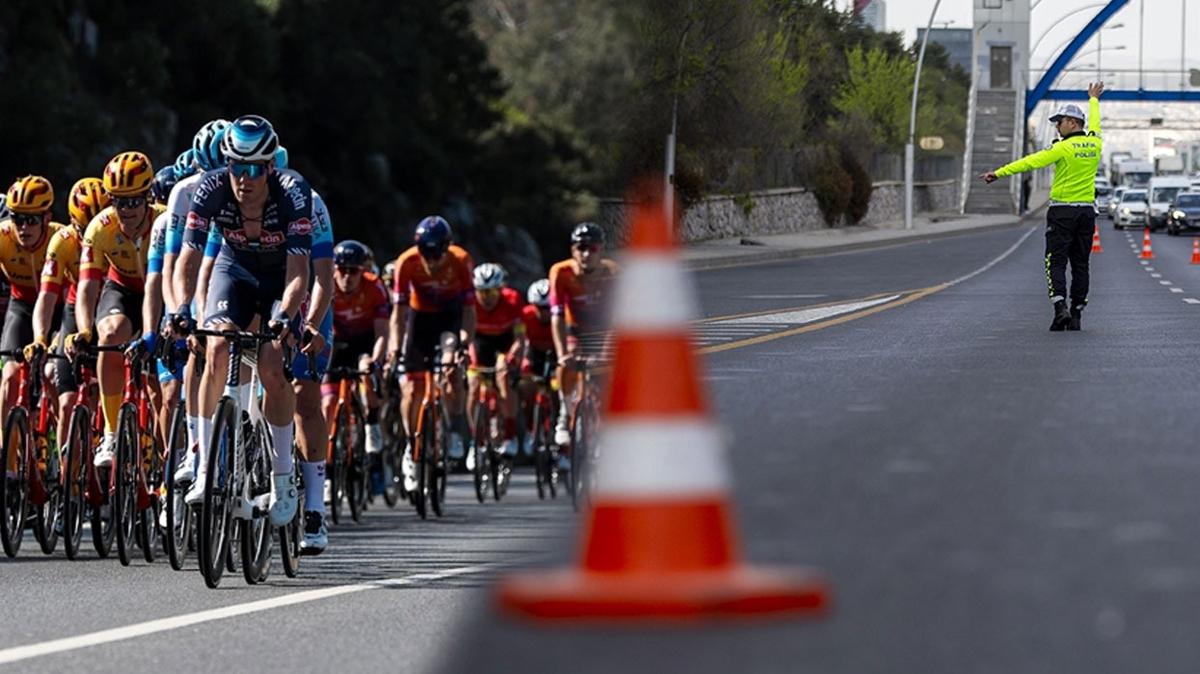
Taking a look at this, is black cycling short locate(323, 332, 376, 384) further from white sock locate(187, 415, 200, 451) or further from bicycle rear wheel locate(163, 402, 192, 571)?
white sock locate(187, 415, 200, 451)

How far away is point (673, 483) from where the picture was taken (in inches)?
115

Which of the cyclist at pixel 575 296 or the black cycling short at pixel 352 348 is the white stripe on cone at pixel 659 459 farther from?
the black cycling short at pixel 352 348

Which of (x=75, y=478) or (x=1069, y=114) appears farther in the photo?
(x=1069, y=114)

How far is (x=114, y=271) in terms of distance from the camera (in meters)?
12.8

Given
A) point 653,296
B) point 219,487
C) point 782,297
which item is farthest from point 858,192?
point 653,296

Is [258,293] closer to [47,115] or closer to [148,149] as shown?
[47,115]

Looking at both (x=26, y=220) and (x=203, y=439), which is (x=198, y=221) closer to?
→ (x=203, y=439)

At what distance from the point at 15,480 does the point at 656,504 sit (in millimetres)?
10131

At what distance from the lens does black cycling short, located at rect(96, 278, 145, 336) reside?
1283cm

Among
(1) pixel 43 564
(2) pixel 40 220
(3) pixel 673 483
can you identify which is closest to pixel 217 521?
(1) pixel 43 564

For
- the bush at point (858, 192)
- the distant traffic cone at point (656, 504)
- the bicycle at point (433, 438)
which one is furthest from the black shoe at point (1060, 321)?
the bush at point (858, 192)

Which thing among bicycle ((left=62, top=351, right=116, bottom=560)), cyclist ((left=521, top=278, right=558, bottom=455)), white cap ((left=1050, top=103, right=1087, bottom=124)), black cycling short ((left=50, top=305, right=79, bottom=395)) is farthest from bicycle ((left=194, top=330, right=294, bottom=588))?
cyclist ((left=521, top=278, right=558, bottom=455))

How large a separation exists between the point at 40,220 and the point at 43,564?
2145 millimetres

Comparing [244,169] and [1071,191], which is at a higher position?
[244,169]
